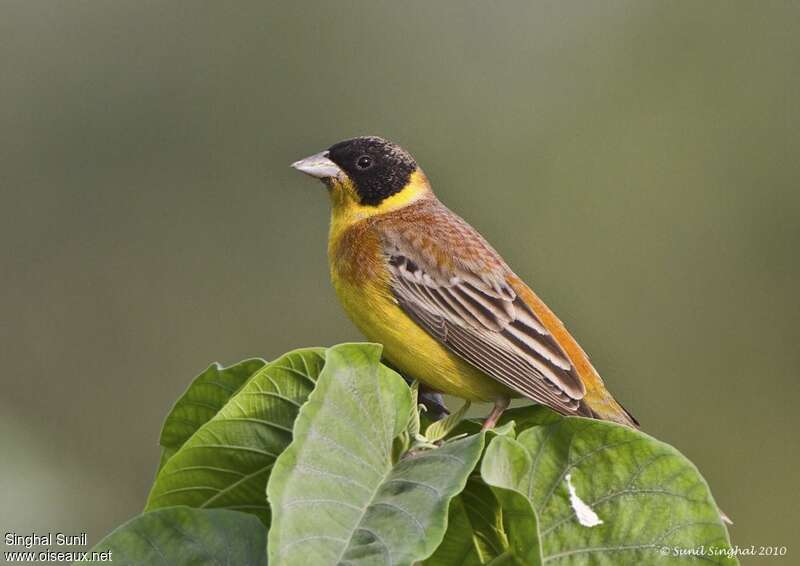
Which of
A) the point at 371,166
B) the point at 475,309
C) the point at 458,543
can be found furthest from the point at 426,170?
the point at 458,543

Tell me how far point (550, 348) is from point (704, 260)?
215 inches

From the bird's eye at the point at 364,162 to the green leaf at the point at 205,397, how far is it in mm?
2091

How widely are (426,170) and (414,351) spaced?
21.1 feet

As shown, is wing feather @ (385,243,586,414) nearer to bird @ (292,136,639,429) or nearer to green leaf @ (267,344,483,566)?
bird @ (292,136,639,429)


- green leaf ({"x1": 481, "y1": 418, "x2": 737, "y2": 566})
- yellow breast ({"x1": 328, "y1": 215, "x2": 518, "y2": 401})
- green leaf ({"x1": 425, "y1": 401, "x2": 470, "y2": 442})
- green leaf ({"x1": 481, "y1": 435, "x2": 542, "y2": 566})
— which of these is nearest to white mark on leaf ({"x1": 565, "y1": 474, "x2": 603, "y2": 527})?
green leaf ({"x1": 481, "y1": 418, "x2": 737, "y2": 566})

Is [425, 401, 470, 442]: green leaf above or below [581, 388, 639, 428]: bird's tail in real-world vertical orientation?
above

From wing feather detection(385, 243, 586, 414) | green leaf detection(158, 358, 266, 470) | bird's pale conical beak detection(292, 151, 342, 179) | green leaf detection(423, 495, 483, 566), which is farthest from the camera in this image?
bird's pale conical beak detection(292, 151, 342, 179)

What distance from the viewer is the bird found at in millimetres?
3777

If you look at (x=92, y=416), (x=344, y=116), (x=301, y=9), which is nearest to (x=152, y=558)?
(x=92, y=416)

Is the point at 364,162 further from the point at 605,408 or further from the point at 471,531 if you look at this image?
the point at 471,531

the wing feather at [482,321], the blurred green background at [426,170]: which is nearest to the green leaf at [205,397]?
the wing feather at [482,321]

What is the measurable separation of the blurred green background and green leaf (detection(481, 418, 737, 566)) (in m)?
5.26

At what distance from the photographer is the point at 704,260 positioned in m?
→ 9.05

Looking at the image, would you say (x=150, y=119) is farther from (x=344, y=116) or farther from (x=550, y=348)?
(x=550, y=348)
